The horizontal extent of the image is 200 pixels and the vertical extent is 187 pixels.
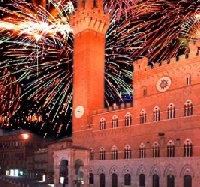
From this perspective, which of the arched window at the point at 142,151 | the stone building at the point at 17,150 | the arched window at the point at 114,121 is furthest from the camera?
the stone building at the point at 17,150

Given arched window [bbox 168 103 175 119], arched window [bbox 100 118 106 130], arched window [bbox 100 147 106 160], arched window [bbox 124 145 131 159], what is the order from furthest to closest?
arched window [bbox 100 118 106 130], arched window [bbox 100 147 106 160], arched window [bbox 124 145 131 159], arched window [bbox 168 103 175 119]

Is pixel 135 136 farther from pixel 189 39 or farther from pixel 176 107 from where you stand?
pixel 189 39

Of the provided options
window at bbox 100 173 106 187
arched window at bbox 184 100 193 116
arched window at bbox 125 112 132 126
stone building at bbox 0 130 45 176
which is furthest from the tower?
stone building at bbox 0 130 45 176

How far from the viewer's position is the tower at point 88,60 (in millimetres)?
53344

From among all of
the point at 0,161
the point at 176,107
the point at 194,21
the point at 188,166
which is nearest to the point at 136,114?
the point at 176,107

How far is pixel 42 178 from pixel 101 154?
19565 millimetres

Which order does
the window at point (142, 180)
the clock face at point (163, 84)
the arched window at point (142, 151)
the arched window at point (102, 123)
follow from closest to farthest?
1. the clock face at point (163, 84)
2. the window at point (142, 180)
3. the arched window at point (142, 151)
4. the arched window at point (102, 123)

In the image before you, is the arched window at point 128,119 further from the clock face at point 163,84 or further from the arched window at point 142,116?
the clock face at point 163,84

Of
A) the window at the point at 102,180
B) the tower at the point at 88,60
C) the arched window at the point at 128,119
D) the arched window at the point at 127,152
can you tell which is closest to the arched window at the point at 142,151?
the arched window at the point at 127,152

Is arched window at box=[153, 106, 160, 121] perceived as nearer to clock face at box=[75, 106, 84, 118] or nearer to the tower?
the tower

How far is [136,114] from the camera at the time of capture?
4553 cm

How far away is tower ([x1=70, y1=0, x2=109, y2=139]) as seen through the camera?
2100 inches

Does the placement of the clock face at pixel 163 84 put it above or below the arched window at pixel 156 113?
above

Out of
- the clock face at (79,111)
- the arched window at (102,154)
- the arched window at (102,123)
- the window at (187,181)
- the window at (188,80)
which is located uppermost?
the window at (188,80)
